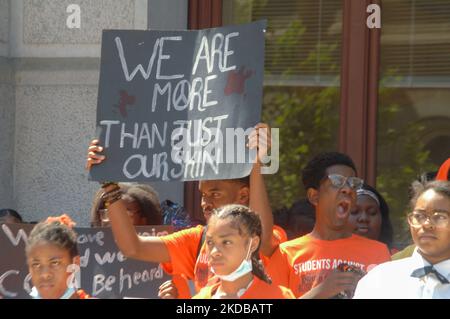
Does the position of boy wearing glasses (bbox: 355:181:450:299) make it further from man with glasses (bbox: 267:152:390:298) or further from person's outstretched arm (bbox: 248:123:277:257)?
person's outstretched arm (bbox: 248:123:277:257)

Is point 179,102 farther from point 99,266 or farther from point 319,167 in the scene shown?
point 99,266

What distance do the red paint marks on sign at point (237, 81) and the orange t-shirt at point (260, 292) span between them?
106cm

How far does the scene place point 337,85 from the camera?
324 inches

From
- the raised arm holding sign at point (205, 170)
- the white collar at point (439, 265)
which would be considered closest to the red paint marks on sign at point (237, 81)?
the raised arm holding sign at point (205, 170)

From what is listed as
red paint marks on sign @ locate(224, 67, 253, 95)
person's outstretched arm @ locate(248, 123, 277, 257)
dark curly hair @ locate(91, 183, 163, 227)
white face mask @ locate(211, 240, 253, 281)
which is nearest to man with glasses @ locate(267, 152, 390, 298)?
person's outstretched arm @ locate(248, 123, 277, 257)

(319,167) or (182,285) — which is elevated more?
(319,167)

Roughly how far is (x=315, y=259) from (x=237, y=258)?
2.48 ft

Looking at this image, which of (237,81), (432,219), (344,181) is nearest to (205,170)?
(237,81)

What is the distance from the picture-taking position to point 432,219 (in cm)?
495

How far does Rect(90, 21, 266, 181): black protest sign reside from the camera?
5.62 m

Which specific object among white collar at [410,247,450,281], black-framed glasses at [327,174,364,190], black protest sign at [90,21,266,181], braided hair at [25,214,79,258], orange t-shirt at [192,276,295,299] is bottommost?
orange t-shirt at [192,276,295,299]

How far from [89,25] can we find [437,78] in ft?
7.86

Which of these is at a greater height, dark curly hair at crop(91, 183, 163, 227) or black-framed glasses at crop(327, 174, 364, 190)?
black-framed glasses at crop(327, 174, 364, 190)

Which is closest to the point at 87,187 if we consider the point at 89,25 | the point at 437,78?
the point at 89,25
